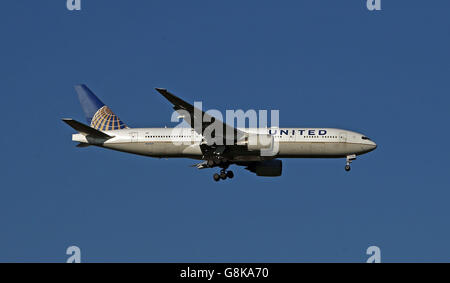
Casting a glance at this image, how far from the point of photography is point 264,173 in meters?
69.1

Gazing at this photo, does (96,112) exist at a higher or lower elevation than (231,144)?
higher

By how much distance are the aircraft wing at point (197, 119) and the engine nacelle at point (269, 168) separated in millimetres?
5833

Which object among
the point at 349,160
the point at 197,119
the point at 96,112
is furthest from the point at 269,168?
the point at 96,112

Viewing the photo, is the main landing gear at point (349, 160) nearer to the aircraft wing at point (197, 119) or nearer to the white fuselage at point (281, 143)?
the white fuselage at point (281, 143)

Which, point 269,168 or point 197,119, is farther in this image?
point 269,168

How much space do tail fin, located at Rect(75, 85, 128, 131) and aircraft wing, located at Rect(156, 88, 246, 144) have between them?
34.2ft

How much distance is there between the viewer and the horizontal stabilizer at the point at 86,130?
216 feet

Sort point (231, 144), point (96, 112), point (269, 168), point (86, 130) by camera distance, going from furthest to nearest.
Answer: point (96, 112) → point (269, 168) → point (86, 130) → point (231, 144)

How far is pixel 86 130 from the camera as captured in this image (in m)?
67.0

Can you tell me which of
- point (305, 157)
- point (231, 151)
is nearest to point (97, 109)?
point (231, 151)

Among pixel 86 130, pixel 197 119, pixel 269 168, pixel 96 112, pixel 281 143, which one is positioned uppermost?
pixel 96 112

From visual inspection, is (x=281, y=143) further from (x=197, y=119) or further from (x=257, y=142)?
(x=197, y=119)

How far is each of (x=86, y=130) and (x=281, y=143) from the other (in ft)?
50.6
